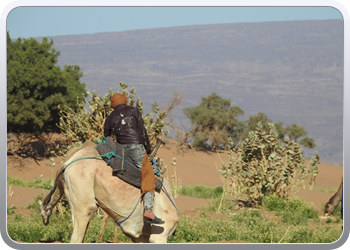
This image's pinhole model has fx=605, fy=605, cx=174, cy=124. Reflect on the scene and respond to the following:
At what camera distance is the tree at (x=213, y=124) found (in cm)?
4269

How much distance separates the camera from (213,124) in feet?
145

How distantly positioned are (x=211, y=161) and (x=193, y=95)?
76.7 m

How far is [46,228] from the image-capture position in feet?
34.3

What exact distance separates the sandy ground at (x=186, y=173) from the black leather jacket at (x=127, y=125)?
8.58 m

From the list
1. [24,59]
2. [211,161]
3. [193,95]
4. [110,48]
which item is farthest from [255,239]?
[110,48]

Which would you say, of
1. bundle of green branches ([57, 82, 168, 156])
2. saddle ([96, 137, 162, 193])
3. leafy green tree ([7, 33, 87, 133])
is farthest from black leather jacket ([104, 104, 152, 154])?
leafy green tree ([7, 33, 87, 133])

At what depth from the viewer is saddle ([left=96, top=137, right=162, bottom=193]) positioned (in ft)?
24.9

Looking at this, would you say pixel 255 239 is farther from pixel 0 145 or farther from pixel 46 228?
pixel 0 145

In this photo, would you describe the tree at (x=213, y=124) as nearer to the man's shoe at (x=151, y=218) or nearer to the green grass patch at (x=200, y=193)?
the green grass patch at (x=200, y=193)

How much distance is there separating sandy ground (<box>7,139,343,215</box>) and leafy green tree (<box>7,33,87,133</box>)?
2160 mm

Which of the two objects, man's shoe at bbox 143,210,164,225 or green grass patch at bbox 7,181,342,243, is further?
green grass patch at bbox 7,181,342,243

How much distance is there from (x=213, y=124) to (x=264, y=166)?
93.5ft

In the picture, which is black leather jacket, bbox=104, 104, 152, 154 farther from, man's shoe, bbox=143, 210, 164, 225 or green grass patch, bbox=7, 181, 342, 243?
green grass patch, bbox=7, 181, 342, 243

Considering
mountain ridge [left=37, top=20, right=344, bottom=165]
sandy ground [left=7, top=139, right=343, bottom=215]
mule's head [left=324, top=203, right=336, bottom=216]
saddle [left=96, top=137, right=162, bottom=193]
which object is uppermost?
mountain ridge [left=37, top=20, right=344, bottom=165]
